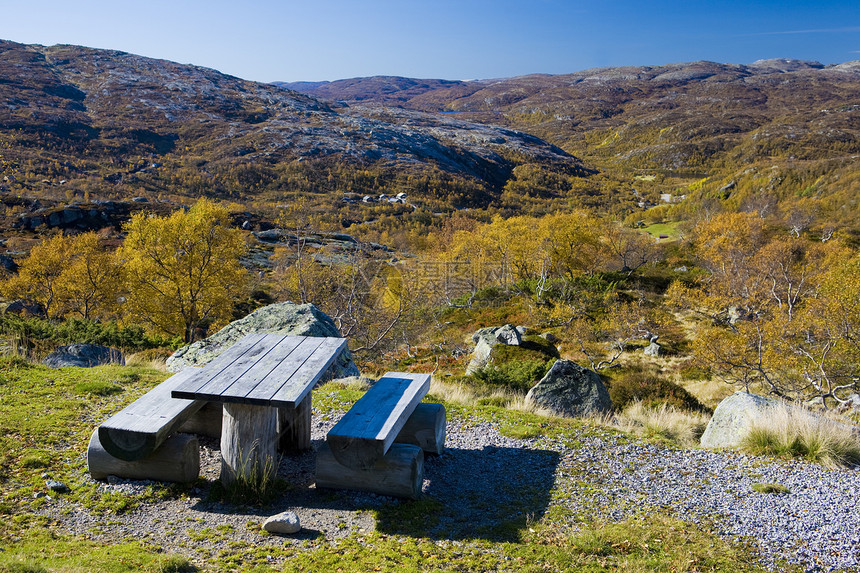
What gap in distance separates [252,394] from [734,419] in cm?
631

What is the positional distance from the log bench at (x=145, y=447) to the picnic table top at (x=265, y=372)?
1.59 feet

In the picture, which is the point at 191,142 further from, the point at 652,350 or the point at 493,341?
the point at 652,350

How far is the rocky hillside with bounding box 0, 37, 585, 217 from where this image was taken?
106 m

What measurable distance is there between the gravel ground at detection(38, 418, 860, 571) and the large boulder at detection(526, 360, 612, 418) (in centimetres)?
327

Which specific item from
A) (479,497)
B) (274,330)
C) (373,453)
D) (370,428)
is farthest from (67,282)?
(479,497)

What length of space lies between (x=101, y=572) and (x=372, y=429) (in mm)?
2250

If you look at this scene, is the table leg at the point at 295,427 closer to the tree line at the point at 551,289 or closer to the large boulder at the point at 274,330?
the large boulder at the point at 274,330

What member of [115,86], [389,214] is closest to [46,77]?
[115,86]

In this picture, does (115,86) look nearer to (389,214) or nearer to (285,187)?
(285,187)

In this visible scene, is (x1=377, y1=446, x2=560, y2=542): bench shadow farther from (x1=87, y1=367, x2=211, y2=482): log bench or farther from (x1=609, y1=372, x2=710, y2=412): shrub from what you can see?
(x1=609, y1=372, x2=710, y2=412): shrub

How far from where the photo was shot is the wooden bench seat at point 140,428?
4.73 meters

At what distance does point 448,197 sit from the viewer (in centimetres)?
12950

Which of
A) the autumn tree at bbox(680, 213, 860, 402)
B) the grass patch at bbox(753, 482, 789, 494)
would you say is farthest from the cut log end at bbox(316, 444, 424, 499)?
the autumn tree at bbox(680, 213, 860, 402)

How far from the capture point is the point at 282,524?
13.9 feet
